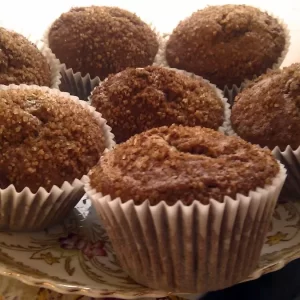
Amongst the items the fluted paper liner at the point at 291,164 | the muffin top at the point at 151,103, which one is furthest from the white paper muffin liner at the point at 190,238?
the muffin top at the point at 151,103

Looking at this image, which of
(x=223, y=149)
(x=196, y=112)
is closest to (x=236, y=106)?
(x=196, y=112)

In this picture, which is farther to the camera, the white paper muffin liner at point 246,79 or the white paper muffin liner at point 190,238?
the white paper muffin liner at point 246,79

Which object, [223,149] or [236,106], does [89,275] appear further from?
[236,106]

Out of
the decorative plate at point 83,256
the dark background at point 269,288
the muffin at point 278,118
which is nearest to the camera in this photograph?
the decorative plate at point 83,256

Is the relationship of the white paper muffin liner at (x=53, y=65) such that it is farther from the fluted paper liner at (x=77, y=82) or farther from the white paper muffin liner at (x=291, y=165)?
the white paper muffin liner at (x=291, y=165)

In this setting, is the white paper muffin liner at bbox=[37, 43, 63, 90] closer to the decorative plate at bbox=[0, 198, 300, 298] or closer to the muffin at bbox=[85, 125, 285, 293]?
the decorative plate at bbox=[0, 198, 300, 298]
